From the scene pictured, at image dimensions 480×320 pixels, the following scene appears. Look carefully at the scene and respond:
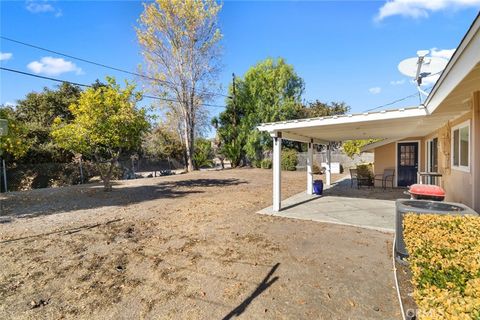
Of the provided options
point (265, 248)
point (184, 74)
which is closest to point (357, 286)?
point (265, 248)

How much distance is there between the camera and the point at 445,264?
2.10 meters

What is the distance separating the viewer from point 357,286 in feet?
11.5

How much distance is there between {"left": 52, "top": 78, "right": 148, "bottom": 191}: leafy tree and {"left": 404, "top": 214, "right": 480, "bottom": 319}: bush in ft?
33.4

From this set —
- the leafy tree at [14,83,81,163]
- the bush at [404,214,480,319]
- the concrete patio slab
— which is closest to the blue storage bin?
the concrete patio slab

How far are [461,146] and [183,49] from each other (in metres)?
21.1

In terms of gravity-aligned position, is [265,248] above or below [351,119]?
below

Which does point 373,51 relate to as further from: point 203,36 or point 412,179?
point 203,36

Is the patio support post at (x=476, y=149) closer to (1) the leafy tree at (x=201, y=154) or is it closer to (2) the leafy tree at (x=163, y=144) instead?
(1) the leafy tree at (x=201, y=154)

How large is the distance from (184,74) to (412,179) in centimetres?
1822

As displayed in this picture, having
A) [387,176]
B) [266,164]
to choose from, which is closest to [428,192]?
[387,176]

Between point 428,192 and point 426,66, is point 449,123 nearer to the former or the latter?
point 426,66

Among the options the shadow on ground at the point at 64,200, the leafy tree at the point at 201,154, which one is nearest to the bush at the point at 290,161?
the leafy tree at the point at 201,154

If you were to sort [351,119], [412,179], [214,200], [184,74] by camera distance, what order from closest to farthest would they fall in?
1. [351,119]
2. [214,200]
3. [412,179]
4. [184,74]

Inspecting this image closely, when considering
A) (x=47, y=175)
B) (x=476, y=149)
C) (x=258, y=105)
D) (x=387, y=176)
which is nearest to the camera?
(x=476, y=149)
